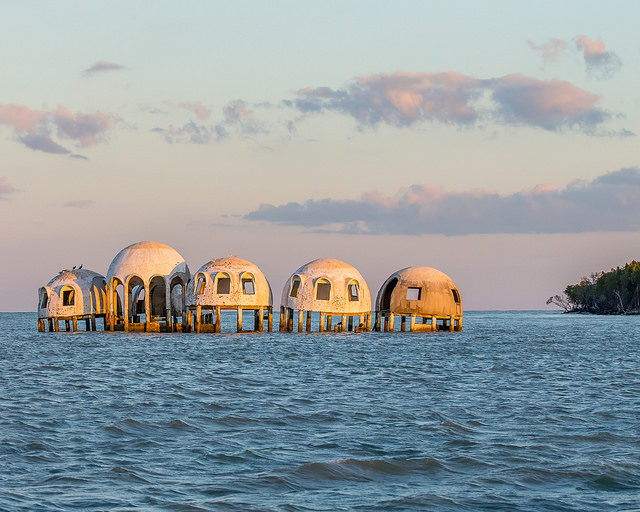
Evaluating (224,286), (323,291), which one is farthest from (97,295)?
(323,291)

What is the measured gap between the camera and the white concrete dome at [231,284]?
182ft

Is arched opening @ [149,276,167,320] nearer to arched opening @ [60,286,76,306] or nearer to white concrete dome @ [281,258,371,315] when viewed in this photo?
arched opening @ [60,286,76,306]

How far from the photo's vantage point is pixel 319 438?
627 inches

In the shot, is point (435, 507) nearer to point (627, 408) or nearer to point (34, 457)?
point (34, 457)

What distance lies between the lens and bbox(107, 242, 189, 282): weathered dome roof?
58688mm

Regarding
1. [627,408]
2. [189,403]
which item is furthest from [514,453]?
[189,403]

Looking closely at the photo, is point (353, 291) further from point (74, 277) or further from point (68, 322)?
point (68, 322)

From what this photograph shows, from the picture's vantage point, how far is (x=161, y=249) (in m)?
60.3

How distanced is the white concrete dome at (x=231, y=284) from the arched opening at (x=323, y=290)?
376cm

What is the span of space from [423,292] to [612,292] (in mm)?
102342

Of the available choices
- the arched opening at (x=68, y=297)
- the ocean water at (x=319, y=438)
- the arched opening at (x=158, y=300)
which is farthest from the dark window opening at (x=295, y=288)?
the ocean water at (x=319, y=438)

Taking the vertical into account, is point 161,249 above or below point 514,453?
above

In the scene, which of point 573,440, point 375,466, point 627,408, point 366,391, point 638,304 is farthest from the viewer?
point 638,304

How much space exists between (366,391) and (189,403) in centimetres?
524
